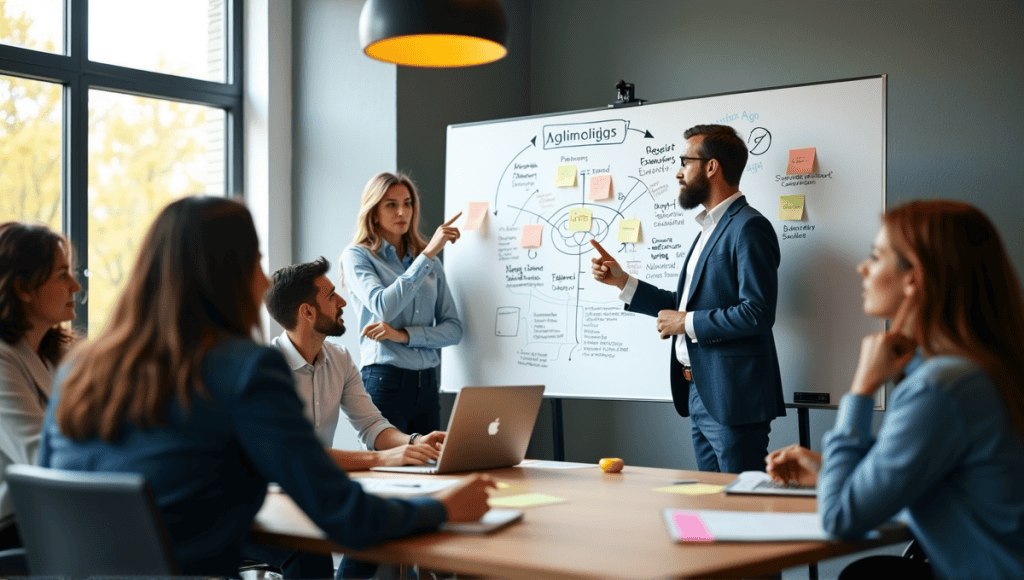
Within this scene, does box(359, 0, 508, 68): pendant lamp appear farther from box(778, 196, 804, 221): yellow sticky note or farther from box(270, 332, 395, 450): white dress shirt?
box(778, 196, 804, 221): yellow sticky note

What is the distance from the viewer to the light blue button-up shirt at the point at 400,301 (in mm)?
3703

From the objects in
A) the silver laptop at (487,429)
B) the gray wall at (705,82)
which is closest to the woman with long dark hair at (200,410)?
the silver laptop at (487,429)

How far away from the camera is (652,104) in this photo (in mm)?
3707

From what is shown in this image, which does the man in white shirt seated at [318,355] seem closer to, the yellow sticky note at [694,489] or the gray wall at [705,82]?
the yellow sticky note at [694,489]

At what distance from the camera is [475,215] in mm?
4094

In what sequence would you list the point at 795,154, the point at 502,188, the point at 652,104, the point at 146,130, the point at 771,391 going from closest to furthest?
the point at 771,391, the point at 795,154, the point at 652,104, the point at 502,188, the point at 146,130

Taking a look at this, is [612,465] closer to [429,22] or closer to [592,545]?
[592,545]

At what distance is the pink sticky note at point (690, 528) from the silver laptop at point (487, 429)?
63 cm

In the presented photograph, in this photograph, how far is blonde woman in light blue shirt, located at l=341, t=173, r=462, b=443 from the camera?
3715 millimetres

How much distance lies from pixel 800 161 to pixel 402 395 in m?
1.72

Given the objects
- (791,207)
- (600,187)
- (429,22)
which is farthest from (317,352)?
(791,207)

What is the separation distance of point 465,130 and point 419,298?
33.0 inches

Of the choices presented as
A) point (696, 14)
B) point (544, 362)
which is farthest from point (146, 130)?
point (696, 14)

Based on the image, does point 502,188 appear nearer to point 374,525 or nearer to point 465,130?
point 465,130
